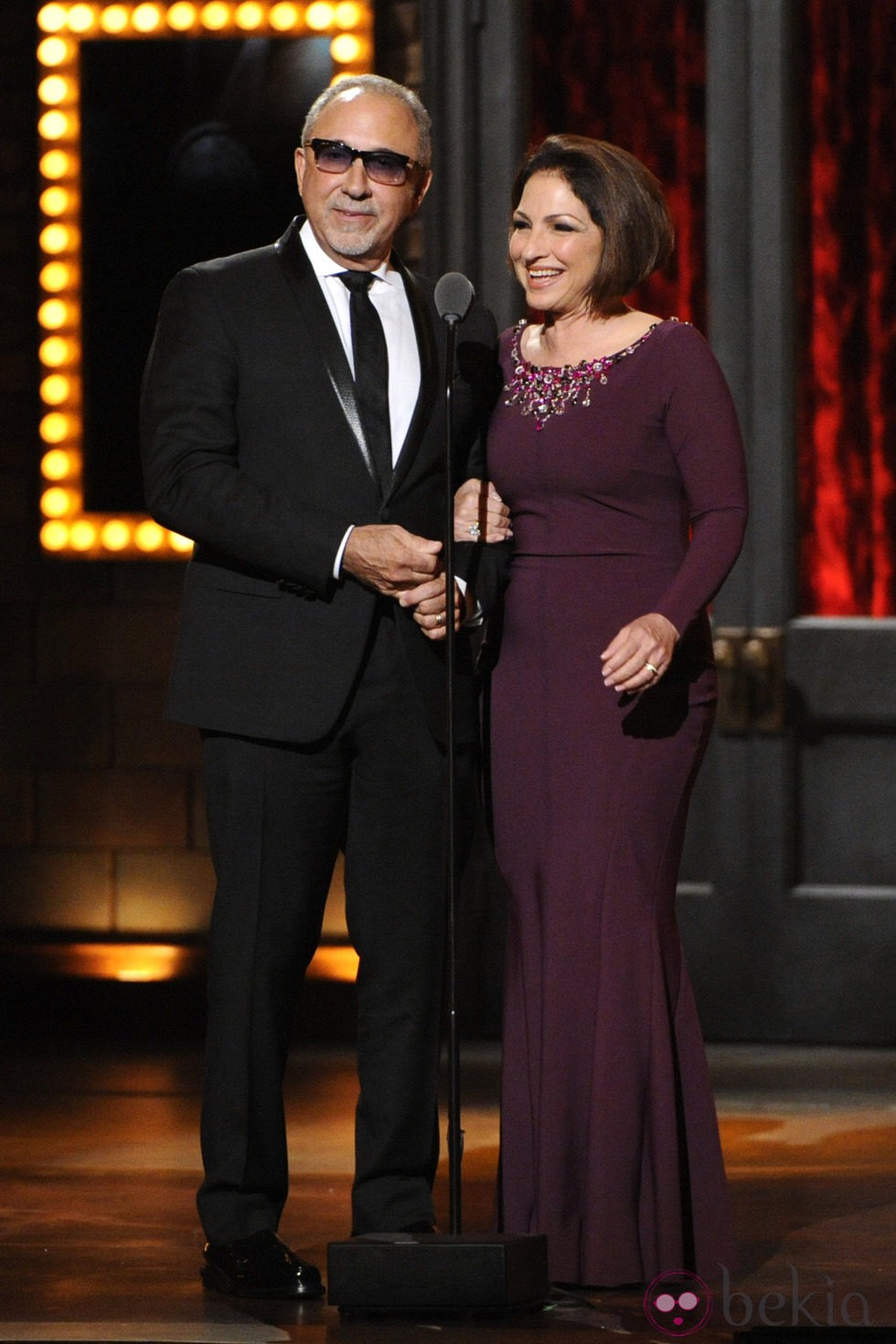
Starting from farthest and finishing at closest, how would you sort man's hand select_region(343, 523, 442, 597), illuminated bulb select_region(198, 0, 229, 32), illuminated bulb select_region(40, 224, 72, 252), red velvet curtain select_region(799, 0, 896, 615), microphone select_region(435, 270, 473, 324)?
illuminated bulb select_region(40, 224, 72, 252), illuminated bulb select_region(198, 0, 229, 32), red velvet curtain select_region(799, 0, 896, 615), man's hand select_region(343, 523, 442, 597), microphone select_region(435, 270, 473, 324)

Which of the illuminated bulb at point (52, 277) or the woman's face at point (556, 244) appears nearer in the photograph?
the woman's face at point (556, 244)

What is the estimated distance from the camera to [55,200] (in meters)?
5.93

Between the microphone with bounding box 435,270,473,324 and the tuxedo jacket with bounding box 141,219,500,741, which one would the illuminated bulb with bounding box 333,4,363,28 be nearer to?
the tuxedo jacket with bounding box 141,219,500,741

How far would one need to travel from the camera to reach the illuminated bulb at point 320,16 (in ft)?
18.9

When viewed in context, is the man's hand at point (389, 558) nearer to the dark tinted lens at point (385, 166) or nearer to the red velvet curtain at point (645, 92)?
the dark tinted lens at point (385, 166)

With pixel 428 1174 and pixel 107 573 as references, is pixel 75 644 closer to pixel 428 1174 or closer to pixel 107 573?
pixel 107 573

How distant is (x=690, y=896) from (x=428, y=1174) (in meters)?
2.03

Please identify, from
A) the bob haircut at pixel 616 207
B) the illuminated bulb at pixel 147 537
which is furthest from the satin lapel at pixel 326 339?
the illuminated bulb at pixel 147 537

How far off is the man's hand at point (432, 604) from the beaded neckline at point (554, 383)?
314 mm

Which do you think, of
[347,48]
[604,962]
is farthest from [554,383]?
[347,48]

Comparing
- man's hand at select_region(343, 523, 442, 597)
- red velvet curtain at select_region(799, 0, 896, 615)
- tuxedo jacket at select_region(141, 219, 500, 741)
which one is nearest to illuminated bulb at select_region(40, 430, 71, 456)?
red velvet curtain at select_region(799, 0, 896, 615)

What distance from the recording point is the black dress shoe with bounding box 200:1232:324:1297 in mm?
3373

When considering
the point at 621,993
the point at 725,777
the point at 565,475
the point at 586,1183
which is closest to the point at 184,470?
the point at 565,475

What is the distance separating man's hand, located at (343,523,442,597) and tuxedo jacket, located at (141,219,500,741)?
4cm
